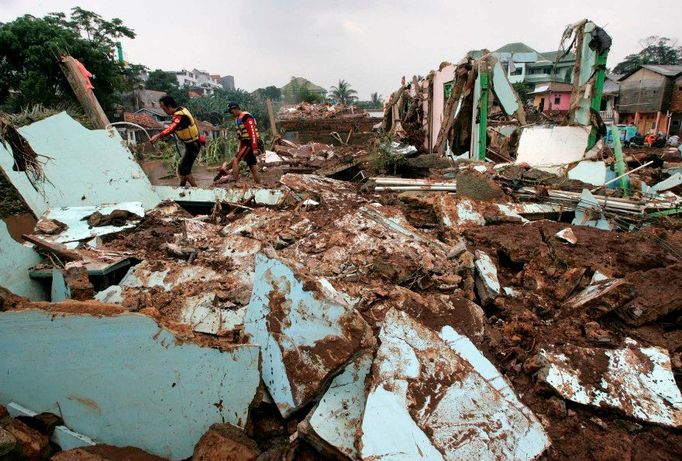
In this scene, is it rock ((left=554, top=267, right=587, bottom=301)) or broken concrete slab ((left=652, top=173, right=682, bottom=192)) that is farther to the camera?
broken concrete slab ((left=652, top=173, right=682, bottom=192))

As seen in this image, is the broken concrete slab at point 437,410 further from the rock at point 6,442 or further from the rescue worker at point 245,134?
the rescue worker at point 245,134

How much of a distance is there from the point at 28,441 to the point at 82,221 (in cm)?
240

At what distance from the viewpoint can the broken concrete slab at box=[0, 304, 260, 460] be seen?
182 centimetres

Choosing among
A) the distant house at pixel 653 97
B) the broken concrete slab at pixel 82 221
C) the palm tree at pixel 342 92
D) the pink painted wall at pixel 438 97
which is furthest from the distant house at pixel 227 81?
the broken concrete slab at pixel 82 221

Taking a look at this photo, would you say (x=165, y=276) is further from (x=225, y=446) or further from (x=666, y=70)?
(x=666, y=70)

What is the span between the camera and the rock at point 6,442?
5.47 feet

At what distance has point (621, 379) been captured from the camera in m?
2.03

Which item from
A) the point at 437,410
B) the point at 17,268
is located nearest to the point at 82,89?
the point at 17,268

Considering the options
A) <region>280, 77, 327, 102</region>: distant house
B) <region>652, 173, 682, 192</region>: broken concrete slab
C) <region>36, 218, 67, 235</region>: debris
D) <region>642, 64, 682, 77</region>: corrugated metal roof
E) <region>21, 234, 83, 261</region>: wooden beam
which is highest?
<region>280, 77, 327, 102</region>: distant house

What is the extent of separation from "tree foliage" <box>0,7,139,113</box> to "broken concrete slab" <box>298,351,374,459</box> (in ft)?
64.2

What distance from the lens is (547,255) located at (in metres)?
3.08

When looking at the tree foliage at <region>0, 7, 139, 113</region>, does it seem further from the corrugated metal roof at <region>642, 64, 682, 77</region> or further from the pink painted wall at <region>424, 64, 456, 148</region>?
the corrugated metal roof at <region>642, 64, 682, 77</region>

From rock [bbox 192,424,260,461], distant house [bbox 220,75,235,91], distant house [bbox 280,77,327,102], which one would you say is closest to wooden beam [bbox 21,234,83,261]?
rock [bbox 192,424,260,461]

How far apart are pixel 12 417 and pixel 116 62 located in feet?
73.6
